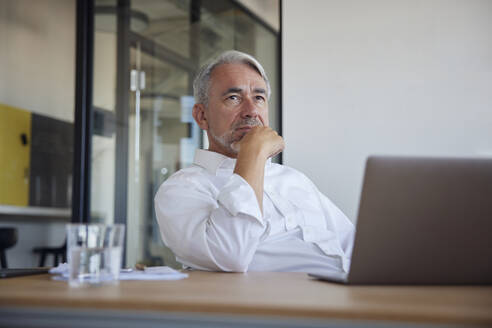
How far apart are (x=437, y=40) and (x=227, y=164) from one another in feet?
4.08

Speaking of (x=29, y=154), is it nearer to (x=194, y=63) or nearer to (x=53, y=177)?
(x=53, y=177)

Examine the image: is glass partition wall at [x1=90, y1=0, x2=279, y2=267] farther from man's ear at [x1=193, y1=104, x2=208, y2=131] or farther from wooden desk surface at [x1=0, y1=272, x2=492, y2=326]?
wooden desk surface at [x1=0, y1=272, x2=492, y2=326]

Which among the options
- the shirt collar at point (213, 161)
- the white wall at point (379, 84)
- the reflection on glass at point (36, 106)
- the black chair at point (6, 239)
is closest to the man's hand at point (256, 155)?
the shirt collar at point (213, 161)

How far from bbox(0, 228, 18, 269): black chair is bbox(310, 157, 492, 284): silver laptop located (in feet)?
13.0

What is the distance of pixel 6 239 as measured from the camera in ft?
13.7

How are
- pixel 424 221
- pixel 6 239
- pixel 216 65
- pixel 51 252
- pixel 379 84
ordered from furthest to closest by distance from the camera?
pixel 51 252, pixel 6 239, pixel 379 84, pixel 216 65, pixel 424 221

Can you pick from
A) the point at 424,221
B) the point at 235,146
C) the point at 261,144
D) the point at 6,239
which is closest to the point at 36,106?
the point at 6,239

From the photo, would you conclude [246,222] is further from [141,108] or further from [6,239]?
[6,239]

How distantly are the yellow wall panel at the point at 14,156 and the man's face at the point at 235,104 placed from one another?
10.2 feet

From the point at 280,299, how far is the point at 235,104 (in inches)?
51.6

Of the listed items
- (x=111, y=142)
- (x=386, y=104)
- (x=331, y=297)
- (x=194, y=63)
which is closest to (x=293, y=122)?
(x=386, y=104)

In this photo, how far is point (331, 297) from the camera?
2.19ft

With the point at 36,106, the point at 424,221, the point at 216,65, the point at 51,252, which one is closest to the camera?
the point at 424,221

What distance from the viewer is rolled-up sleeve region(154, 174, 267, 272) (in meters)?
1.24
